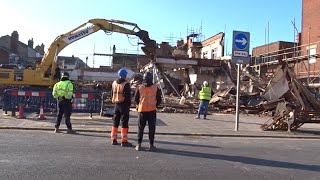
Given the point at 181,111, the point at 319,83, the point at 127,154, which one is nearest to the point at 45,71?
the point at 181,111

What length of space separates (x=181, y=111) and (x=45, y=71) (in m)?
7.02

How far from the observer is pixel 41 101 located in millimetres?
17359

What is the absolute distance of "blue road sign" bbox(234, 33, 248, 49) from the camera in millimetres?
15500

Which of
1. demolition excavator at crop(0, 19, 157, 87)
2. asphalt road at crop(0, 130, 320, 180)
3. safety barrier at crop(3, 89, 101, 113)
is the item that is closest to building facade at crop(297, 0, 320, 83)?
demolition excavator at crop(0, 19, 157, 87)

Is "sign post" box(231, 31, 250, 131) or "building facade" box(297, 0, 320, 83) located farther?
"building facade" box(297, 0, 320, 83)

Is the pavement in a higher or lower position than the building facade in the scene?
lower

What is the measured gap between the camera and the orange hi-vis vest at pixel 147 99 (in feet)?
34.1

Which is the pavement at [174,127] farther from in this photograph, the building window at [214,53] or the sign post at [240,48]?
the building window at [214,53]

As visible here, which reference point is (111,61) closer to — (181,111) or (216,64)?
(216,64)

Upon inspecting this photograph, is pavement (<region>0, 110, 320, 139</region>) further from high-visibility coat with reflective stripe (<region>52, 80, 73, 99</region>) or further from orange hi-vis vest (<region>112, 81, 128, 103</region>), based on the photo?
orange hi-vis vest (<region>112, 81, 128, 103</region>)

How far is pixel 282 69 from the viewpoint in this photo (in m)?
20.8

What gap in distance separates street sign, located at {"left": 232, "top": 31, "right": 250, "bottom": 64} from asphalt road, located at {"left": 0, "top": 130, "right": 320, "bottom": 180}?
12.1 feet

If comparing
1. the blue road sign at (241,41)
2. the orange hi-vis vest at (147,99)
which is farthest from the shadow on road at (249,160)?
the blue road sign at (241,41)

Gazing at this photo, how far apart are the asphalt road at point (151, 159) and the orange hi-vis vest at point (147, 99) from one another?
3.21ft
